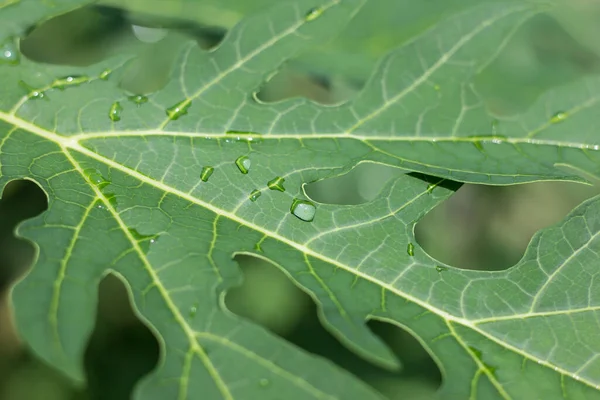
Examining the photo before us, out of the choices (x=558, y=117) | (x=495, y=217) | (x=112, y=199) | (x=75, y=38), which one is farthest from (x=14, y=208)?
(x=495, y=217)

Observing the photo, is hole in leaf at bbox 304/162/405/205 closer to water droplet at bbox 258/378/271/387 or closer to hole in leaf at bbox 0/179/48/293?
hole in leaf at bbox 0/179/48/293

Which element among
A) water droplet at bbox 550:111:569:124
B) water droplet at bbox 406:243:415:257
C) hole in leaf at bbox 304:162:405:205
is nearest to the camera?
water droplet at bbox 406:243:415:257

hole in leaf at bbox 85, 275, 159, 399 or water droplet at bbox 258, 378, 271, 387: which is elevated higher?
water droplet at bbox 258, 378, 271, 387

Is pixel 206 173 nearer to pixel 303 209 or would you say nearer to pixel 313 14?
pixel 303 209

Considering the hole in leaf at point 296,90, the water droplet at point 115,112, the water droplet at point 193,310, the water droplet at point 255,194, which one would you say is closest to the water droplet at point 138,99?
the water droplet at point 115,112

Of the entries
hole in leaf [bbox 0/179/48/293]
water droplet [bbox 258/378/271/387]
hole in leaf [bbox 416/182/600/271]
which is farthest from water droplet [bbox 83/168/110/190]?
hole in leaf [bbox 416/182/600/271]

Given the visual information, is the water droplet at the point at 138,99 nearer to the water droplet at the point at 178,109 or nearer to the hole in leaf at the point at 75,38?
the water droplet at the point at 178,109
